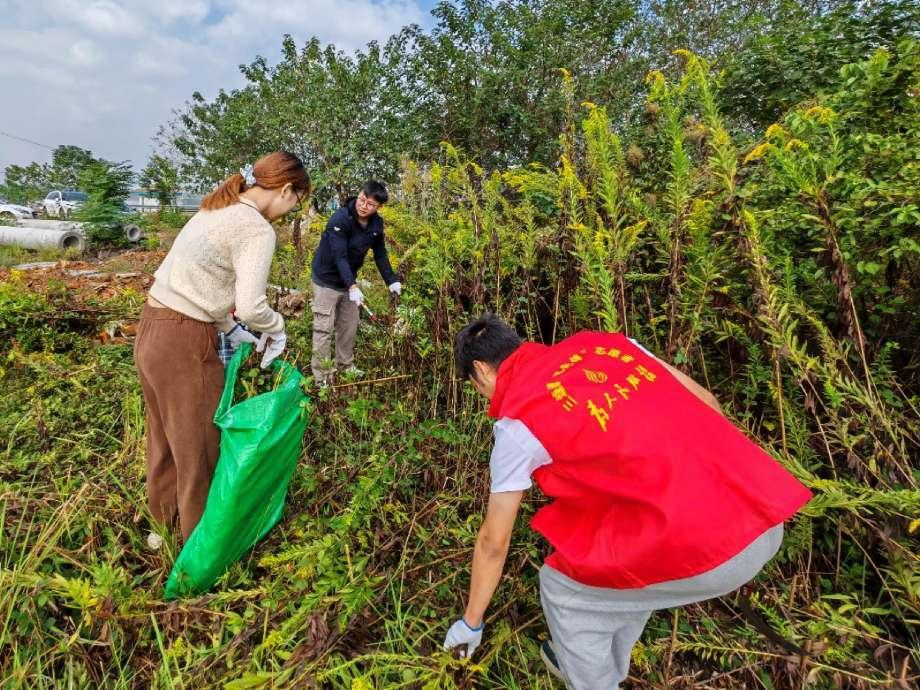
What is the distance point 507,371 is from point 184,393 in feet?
4.46

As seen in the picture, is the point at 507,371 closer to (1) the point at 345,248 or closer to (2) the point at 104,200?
(1) the point at 345,248

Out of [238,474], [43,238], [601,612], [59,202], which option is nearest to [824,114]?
[601,612]

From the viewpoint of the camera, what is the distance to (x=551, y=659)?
1582mm

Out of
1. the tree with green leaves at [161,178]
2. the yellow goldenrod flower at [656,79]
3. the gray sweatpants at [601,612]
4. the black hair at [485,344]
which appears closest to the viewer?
the gray sweatpants at [601,612]

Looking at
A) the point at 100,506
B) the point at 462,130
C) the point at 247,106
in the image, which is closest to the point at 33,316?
the point at 100,506

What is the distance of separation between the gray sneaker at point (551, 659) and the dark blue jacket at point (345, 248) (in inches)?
105

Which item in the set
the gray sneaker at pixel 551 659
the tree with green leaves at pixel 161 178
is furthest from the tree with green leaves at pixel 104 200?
the gray sneaker at pixel 551 659

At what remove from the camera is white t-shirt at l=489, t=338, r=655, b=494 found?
127cm

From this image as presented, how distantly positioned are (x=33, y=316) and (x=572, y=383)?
4.44 m

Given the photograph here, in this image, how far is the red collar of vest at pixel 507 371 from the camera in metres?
1.39

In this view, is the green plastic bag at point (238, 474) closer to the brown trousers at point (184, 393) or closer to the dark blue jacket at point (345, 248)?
the brown trousers at point (184, 393)

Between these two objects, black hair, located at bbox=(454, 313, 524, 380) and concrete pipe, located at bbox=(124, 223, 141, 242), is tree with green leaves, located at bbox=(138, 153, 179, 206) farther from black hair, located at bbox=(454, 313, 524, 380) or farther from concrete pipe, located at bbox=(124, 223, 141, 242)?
black hair, located at bbox=(454, 313, 524, 380)

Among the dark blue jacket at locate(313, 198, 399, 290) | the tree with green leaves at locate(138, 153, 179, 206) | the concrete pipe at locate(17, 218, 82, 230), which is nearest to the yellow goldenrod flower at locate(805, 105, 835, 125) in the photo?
the dark blue jacket at locate(313, 198, 399, 290)

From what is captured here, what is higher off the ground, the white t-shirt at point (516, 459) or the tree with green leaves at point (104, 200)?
the tree with green leaves at point (104, 200)
